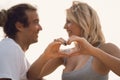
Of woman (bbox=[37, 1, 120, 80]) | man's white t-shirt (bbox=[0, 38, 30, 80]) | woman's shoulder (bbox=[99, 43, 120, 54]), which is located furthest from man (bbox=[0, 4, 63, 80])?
woman's shoulder (bbox=[99, 43, 120, 54])

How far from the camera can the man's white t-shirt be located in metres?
3.19

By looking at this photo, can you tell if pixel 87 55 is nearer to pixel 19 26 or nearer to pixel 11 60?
pixel 19 26

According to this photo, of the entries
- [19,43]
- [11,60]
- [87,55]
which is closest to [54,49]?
[11,60]

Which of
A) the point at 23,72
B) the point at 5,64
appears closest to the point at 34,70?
the point at 23,72

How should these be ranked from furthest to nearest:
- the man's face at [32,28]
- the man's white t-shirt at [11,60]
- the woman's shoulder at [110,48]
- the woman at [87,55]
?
the man's face at [32,28], the woman's shoulder at [110,48], the woman at [87,55], the man's white t-shirt at [11,60]

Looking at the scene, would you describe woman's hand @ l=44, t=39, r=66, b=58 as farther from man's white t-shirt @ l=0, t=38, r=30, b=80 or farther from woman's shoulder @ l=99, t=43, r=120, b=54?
woman's shoulder @ l=99, t=43, r=120, b=54

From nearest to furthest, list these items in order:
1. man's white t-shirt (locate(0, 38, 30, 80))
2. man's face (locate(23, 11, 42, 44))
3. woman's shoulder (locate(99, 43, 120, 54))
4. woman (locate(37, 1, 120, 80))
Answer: man's white t-shirt (locate(0, 38, 30, 80))
woman (locate(37, 1, 120, 80))
woman's shoulder (locate(99, 43, 120, 54))
man's face (locate(23, 11, 42, 44))

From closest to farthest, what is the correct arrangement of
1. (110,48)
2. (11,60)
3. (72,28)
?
(11,60), (110,48), (72,28)

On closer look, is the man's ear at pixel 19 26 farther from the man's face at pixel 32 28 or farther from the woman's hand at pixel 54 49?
the woman's hand at pixel 54 49

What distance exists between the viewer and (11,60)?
3.21 m

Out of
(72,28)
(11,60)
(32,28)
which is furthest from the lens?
(72,28)

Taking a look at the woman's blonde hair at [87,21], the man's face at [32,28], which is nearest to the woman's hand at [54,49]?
the man's face at [32,28]

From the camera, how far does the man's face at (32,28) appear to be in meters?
3.66

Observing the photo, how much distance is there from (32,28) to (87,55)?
54 cm
